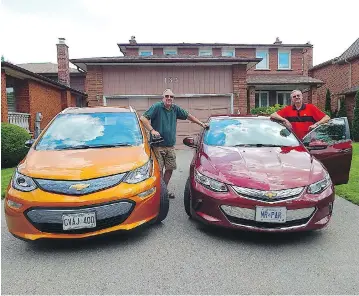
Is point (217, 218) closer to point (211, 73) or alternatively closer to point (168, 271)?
point (168, 271)

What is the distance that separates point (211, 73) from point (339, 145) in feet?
29.7

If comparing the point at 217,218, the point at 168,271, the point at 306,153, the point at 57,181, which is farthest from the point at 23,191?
the point at 306,153

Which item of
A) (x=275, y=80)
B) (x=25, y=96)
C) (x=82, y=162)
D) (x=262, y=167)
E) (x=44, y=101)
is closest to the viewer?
(x=82, y=162)

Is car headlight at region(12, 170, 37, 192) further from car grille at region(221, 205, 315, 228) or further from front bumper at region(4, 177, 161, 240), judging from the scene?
car grille at region(221, 205, 315, 228)

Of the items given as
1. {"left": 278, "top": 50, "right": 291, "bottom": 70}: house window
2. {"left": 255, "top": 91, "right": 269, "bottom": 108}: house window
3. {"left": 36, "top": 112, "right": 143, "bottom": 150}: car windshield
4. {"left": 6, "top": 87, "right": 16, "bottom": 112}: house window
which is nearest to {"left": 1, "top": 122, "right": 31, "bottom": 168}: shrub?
{"left": 6, "top": 87, "right": 16, "bottom": 112}: house window

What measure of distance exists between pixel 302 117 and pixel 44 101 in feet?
46.7

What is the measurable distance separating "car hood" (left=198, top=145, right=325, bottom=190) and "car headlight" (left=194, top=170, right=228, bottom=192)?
5 centimetres

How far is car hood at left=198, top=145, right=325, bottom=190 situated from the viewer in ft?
11.5

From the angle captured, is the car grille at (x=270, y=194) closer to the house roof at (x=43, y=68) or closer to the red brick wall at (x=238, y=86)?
the red brick wall at (x=238, y=86)

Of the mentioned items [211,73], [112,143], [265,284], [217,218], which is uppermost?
[211,73]

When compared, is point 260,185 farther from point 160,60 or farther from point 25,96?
point 25,96

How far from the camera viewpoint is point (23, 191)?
3.26m

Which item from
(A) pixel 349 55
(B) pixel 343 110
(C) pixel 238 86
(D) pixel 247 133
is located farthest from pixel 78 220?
(A) pixel 349 55

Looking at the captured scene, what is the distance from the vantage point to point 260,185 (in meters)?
3.42
